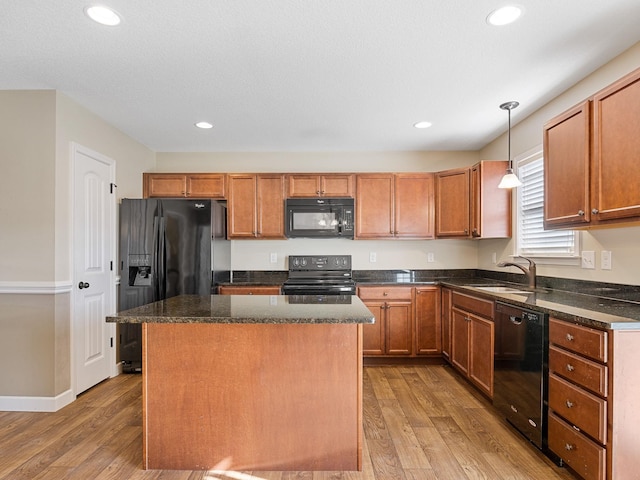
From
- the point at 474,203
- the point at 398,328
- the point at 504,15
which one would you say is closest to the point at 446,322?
the point at 398,328

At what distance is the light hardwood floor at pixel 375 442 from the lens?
1864mm

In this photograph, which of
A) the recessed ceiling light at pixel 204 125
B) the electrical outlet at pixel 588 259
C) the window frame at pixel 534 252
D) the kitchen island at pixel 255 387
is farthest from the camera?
the recessed ceiling light at pixel 204 125

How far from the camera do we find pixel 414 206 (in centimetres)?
398

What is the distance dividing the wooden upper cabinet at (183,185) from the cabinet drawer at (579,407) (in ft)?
11.4

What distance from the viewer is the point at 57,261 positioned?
265 centimetres

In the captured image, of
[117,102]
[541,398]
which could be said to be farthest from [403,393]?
[117,102]

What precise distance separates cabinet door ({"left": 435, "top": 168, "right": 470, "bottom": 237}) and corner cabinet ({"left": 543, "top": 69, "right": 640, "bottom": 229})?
127cm

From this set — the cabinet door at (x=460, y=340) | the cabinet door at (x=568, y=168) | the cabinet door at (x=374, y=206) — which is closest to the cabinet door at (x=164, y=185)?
the cabinet door at (x=374, y=206)

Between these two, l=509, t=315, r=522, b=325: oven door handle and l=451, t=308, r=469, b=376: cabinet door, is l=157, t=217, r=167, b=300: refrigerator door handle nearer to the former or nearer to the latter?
l=451, t=308, r=469, b=376: cabinet door

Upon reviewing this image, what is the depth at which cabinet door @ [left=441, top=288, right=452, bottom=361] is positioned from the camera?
351cm

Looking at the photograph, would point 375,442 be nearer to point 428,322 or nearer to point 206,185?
point 428,322

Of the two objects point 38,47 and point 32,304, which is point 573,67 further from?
point 32,304

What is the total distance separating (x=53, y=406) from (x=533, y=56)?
4157 millimetres

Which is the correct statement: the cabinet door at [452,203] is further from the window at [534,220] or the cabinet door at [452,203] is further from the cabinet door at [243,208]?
the cabinet door at [243,208]
